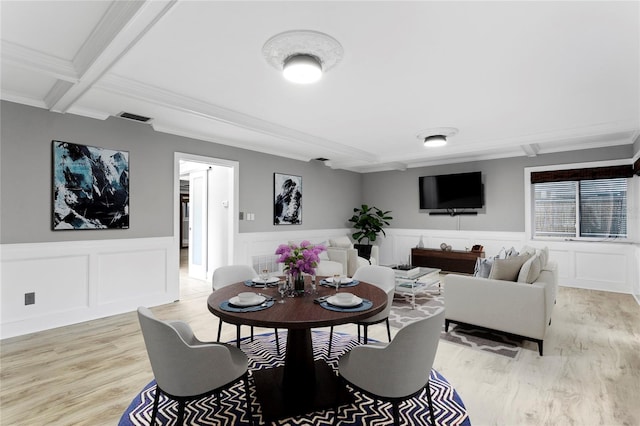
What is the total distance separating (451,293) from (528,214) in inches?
146

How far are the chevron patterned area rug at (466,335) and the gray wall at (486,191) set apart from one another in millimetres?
2851

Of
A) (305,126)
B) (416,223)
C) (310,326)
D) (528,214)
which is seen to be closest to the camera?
(310,326)

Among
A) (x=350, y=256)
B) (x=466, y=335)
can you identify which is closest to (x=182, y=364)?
(x=466, y=335)

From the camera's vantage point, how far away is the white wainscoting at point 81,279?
3.27m

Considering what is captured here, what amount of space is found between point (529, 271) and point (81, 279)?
479 cm

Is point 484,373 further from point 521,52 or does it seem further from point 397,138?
point 397,138

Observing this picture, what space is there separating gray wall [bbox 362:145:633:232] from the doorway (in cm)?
395

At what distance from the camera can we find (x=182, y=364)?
1551 mm

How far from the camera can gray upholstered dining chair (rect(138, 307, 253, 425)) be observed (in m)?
1.54

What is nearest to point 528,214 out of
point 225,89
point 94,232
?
point 225,89

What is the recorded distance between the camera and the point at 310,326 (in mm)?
1670

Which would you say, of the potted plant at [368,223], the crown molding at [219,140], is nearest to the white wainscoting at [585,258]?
the potted plant at [368,223]

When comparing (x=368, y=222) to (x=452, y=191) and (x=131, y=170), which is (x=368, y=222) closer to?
(x=452, y=191)

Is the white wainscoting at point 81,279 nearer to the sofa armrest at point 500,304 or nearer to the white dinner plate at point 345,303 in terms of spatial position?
the white dinner plate at point 345,303
